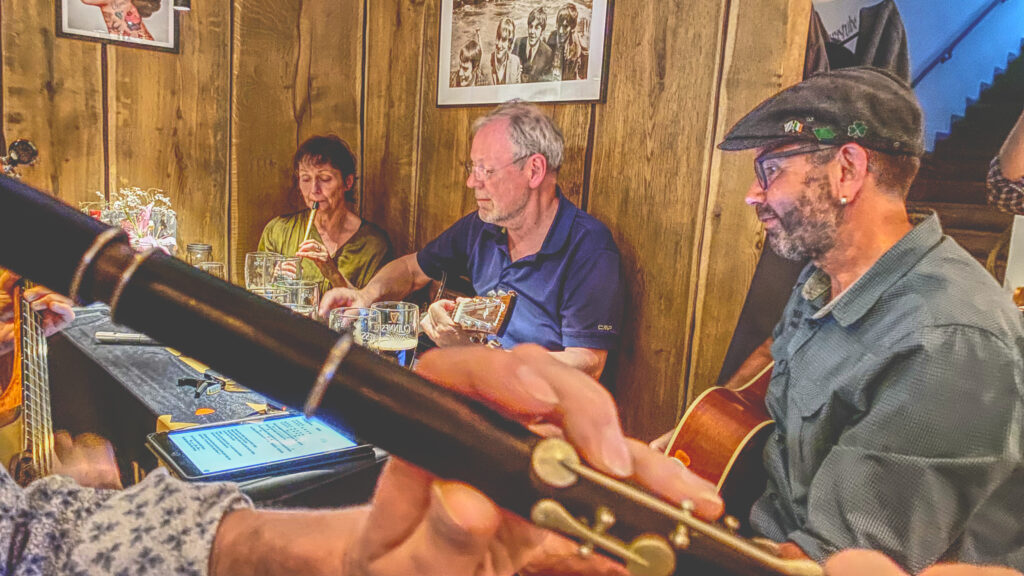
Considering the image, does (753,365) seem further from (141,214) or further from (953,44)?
(141,214)

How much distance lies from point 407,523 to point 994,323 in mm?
1213

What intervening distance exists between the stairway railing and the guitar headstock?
1.80m

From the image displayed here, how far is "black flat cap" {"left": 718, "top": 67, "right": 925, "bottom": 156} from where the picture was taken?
1.46 meters

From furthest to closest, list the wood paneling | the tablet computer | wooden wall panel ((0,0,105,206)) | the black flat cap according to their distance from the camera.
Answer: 1. the wood paneling
2. wooden wall panel ((0,0,105,206))
3. the black flat cap
4. the tablet computer

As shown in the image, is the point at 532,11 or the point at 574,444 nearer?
the point at 574,444

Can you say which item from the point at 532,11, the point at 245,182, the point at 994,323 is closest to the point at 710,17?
the point at 532,11

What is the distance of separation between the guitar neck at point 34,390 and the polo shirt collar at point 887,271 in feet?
5.45

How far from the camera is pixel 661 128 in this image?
2355 millimetres

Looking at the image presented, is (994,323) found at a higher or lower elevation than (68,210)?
lower

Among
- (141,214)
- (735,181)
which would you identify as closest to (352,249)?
(141,214)

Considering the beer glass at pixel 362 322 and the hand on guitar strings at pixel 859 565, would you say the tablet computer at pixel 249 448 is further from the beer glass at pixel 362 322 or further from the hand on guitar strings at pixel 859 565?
the hand on guitar strings at pixel 859 565

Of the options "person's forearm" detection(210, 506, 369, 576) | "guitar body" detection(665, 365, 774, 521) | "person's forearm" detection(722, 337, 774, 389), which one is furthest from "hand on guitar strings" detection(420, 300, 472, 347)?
"person's forearm" detection(210, 506, 369, 576)

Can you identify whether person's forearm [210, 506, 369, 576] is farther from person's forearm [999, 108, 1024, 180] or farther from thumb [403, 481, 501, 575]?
person's forearm [999, 108, 1024, 180]

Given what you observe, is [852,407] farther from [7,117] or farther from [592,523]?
[7,117]
